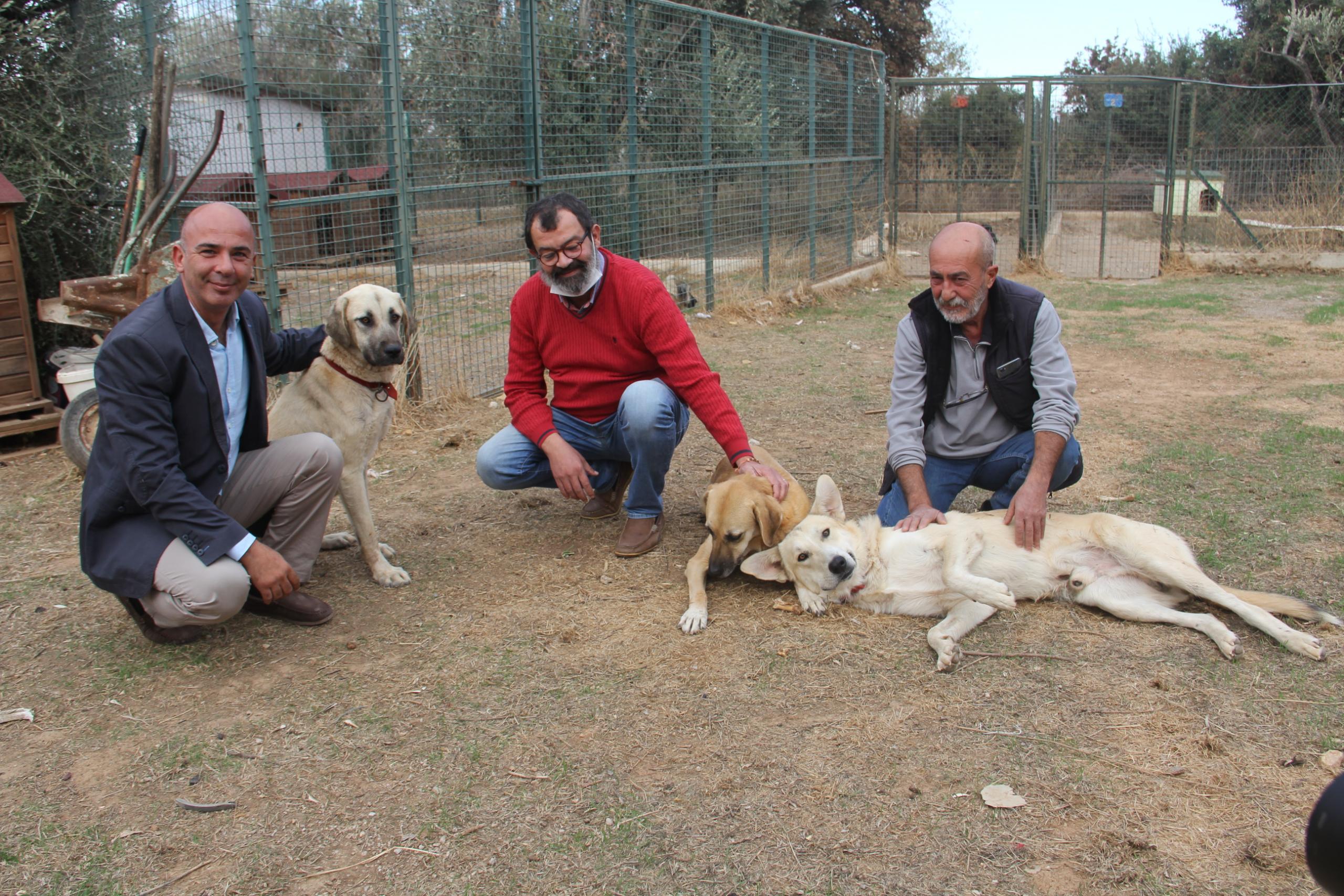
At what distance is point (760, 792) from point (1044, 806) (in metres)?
0.72

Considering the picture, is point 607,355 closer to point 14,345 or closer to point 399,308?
point 399,308

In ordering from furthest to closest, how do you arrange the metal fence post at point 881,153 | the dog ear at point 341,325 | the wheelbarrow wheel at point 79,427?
the metal fence post at point 881,153 → the wheelbarrow wheel at point 79,427 → the dog ear at point 341,325

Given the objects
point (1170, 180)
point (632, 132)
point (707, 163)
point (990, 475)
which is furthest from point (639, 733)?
point (1170, 180)

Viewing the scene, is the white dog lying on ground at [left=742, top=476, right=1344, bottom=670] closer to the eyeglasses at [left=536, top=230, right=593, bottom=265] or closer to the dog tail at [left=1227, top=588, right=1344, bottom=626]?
the dog tail at [left=1227, top=588, right=1344, bottom=626]

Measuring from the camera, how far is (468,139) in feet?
21.7

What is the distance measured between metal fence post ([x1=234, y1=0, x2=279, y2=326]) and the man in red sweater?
5.89ft

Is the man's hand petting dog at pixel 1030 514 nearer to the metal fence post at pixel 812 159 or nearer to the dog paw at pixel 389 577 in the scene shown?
the dog paw at pixel 389 577

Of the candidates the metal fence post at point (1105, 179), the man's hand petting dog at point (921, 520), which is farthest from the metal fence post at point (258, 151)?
the metal fence post at point (1105, 179)

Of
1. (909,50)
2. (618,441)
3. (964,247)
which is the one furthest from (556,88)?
(909,50)

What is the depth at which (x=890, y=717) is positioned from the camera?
288 centimetres

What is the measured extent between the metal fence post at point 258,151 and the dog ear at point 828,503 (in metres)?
3.17

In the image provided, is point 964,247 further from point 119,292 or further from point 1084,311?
point 1084,311

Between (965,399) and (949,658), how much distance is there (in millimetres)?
1245

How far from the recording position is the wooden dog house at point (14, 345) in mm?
5574
